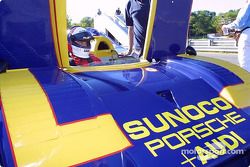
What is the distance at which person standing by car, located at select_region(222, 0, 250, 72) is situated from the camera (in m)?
3.30

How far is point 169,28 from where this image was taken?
259 cm

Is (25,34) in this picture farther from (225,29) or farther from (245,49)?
(245,49)

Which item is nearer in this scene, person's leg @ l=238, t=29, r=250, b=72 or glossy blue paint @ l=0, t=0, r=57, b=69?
glossy blue paint @ l=0, t=0, r=57, b=69

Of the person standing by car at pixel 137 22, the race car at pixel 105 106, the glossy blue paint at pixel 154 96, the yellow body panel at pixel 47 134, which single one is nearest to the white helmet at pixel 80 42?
the person standing by car at pixel 137 22

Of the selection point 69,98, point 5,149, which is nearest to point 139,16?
point 69,98

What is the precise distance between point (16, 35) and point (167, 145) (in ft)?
3.66

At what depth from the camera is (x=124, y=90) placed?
1743 mm

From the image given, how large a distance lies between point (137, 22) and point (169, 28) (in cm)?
36

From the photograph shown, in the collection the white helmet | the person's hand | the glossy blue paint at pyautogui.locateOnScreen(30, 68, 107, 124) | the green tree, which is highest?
the person's hand

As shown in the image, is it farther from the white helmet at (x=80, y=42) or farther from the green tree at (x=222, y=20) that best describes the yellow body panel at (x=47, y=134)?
the green tree at (x=222, y=20)

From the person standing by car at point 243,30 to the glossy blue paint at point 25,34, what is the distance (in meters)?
2.20

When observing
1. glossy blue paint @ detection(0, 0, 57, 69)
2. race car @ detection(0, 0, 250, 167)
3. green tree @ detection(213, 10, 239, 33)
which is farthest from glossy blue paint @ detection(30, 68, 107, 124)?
green tree @ detection(213, 10, 239, 33)

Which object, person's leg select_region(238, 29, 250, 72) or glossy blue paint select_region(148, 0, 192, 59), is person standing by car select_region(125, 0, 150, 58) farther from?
person's leg select_region(238, 29, 250, 72)

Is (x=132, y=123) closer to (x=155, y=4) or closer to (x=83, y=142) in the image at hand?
(x=83, y=142)
